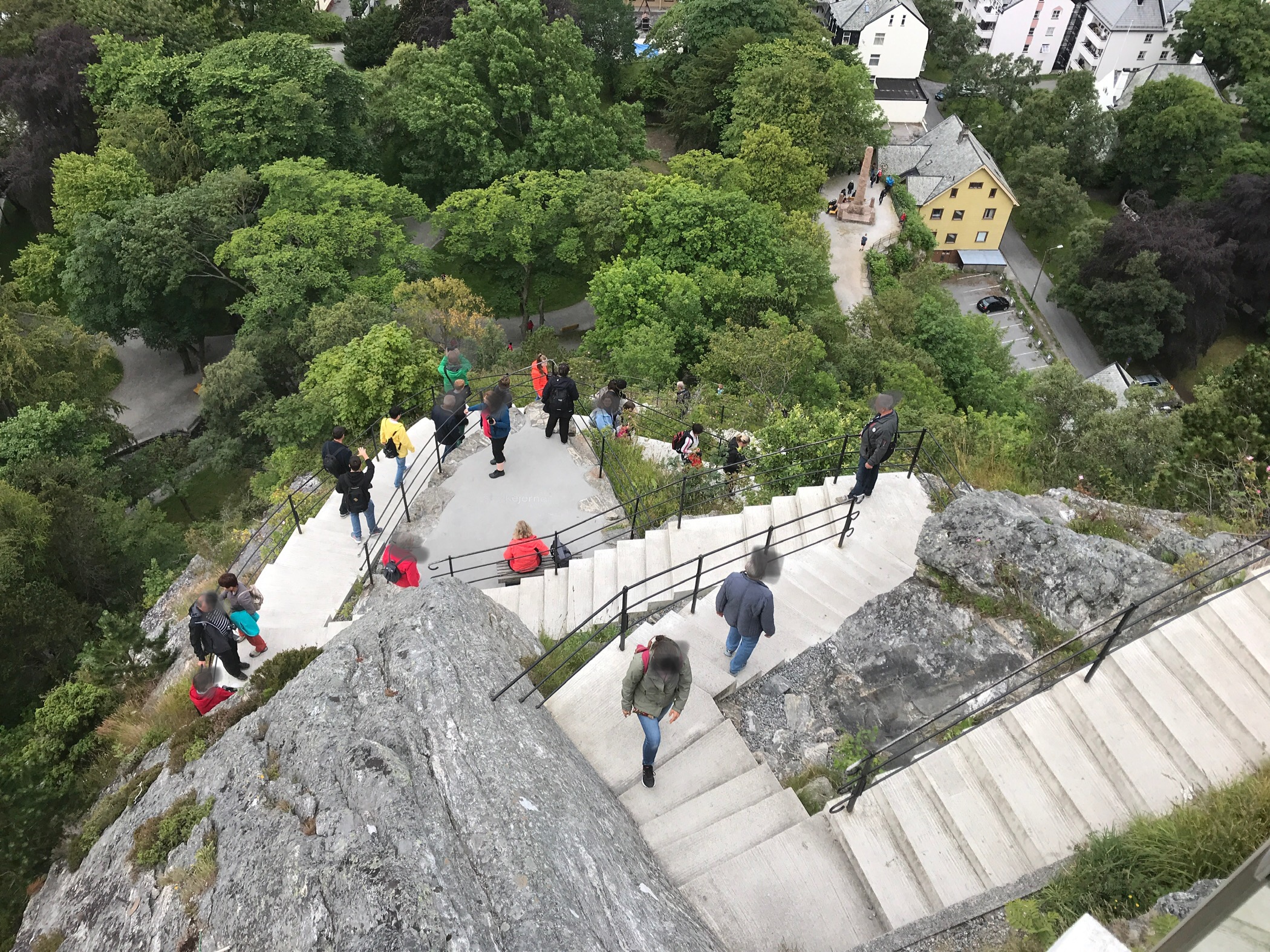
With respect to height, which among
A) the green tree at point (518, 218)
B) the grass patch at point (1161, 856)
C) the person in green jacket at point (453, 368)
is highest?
the grass patch at point (1161, 856)

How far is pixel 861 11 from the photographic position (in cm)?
5000

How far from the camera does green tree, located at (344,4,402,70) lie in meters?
42.6

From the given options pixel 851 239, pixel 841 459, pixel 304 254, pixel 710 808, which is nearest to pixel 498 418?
pixel 841 459

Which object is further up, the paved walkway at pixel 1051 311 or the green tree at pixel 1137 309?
the green tree at pixel 1137 309

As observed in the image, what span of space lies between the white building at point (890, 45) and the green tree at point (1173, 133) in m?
13.0

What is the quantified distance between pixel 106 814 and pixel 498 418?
686 cm

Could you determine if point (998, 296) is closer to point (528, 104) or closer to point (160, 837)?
point (528, 104)

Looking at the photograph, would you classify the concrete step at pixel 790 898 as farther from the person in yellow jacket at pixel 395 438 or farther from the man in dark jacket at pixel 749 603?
the person in yellow jacket at pixel 395 438

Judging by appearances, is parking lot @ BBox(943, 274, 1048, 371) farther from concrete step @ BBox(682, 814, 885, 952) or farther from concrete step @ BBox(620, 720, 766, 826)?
concrete step @ BBox(682, 814, 885, 952)

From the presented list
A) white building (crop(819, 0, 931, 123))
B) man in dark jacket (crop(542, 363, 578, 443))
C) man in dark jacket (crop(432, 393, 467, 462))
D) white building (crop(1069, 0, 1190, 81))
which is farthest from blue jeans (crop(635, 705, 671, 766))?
white building (crop(1069, 0, 1190, 81))

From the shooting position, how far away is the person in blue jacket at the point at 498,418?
38.0ft

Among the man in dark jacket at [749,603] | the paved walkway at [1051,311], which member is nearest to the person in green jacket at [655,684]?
the man in dark jacket at [749,603]

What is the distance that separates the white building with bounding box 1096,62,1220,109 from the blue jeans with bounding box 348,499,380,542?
57566mm

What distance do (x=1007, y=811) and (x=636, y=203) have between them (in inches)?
914
